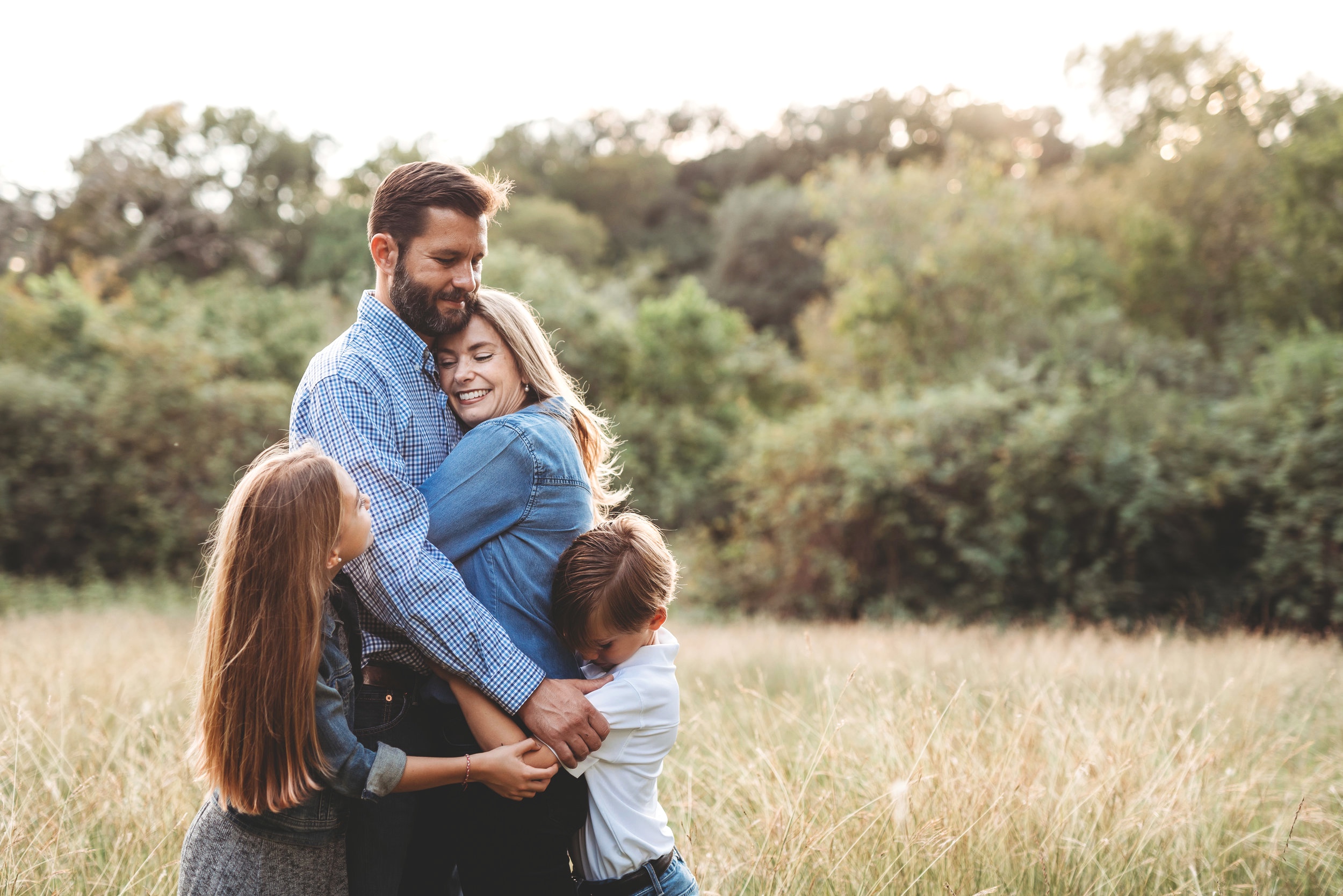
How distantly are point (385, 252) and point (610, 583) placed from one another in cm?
112

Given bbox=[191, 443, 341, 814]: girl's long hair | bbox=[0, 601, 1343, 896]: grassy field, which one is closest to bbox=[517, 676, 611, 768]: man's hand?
bbox=[191, 443, 341, 814]: girl's long hair

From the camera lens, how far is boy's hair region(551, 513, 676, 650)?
2246 mm

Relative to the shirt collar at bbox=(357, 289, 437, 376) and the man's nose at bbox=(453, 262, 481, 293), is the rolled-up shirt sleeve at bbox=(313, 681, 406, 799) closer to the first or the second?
the shirt collar at bbox=(357, 289, 437, 376)

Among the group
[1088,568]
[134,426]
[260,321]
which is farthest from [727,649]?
[260,321]

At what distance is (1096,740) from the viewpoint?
11.4 ft

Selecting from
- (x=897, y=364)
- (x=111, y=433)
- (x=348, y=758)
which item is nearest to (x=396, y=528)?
(x=348, y=758)

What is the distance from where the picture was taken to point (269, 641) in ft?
6.46

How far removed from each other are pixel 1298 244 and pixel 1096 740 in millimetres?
14982

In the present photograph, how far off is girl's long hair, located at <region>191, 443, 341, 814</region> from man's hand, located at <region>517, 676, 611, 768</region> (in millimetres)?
482

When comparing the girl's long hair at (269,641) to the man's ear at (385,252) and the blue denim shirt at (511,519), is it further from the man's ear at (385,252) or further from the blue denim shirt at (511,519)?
the man's ear at (385,252)

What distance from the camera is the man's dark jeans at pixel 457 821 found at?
2.24 m

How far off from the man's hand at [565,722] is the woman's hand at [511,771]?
45 millimetres

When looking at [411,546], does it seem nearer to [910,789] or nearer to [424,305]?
[424,305]

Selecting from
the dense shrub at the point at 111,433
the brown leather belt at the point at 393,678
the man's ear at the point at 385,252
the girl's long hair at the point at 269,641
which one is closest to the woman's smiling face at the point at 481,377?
the man's ear at the point at 385,252
